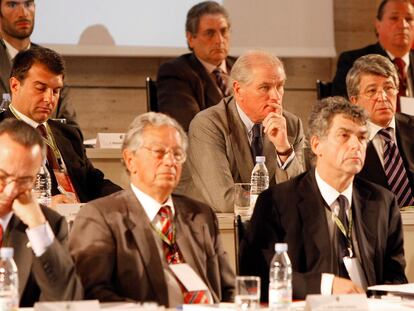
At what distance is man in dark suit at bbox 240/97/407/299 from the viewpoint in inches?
162

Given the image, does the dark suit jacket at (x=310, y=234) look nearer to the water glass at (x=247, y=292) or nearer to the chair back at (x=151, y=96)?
the water glass at (x=247, y=292)

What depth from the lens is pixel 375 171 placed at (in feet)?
17.6

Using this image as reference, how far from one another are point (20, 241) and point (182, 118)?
10.3 feet

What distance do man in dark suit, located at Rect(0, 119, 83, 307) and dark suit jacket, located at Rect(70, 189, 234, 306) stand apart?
0.09 meters

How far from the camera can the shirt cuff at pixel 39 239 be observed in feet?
11.2

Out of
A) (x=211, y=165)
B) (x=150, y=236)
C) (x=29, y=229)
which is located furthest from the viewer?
(x=211, y=165)

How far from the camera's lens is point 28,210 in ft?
11.3

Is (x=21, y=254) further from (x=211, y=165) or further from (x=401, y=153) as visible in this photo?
(x=401, y=153)

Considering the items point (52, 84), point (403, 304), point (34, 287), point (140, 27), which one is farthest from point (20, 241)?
point (140, 27)

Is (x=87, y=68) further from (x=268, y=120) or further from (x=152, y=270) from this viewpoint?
(x=152, y=270)

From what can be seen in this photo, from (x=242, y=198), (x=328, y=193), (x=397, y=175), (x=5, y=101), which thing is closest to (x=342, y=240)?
(x=328, y=193)

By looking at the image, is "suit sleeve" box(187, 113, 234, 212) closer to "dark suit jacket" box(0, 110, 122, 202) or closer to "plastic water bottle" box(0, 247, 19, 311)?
"dark suit jacket" box(0, 110, 122, 202)

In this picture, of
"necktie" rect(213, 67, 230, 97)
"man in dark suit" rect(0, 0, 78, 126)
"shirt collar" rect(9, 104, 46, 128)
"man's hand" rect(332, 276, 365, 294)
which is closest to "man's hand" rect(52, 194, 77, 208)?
"shirt collar" rect(9, 104, 46, 128)

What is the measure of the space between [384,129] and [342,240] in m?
1.47
